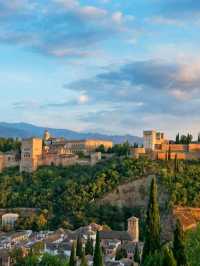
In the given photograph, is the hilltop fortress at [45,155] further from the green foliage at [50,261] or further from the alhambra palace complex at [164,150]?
the green foliage at [50,261]

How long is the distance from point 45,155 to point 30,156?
1.67 m

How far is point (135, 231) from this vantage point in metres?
57.5

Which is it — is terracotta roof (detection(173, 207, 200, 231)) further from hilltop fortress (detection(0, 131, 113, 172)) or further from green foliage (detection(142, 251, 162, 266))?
green foliage (detection(142, 251, 162, 266))

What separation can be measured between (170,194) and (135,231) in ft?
24.0

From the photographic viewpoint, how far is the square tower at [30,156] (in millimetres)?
76312

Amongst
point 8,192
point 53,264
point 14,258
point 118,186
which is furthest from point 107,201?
point 53,264

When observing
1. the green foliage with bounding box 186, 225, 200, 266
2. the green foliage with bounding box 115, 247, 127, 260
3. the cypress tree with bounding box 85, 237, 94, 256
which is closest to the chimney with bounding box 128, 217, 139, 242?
the green foliage with bounding box 115, 247, 127, 260

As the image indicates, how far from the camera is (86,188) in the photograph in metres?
67.1

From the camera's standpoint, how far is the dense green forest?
6328cm

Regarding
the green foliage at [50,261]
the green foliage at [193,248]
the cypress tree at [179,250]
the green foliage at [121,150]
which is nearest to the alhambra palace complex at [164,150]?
the green foliage at [121,150]

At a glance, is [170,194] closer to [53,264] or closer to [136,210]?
[136,210]

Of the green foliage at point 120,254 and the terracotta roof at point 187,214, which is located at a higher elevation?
the terracotta roof at point 187,214

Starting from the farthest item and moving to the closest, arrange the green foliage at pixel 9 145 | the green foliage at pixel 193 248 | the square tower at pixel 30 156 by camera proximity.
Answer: the green foliage at pixel 9 145 < the square tower at pixel 30 156 < the green foliage at pixel 193 248

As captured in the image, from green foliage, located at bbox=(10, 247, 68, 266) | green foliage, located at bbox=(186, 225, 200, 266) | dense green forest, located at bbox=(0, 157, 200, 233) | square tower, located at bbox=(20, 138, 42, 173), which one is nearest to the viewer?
→ green foliage, located at bbox=(186, 225, 200, 266)
